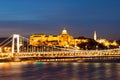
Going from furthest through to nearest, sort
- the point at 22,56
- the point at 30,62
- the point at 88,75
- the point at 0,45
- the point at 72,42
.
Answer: the point at 72,42
the point at 0,45
the point at 30,62
the point at 22,56
the point at 88,75

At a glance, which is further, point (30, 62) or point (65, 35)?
point (65, 35)

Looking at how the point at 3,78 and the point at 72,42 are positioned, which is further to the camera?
the point at 72,42

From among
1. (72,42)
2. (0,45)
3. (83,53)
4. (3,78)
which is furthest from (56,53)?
(72,42)

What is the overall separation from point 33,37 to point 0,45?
4541cm

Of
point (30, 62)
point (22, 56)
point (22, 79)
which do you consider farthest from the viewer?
point (30, 62)

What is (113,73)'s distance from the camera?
51594mm

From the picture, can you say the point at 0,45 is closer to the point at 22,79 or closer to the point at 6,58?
the point at 6,58

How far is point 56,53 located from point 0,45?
58.0 feet

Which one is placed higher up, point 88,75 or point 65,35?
point 65,35

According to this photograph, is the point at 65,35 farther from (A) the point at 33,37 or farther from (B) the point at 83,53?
(B) the point at 83,53

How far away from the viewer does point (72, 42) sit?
126812mm

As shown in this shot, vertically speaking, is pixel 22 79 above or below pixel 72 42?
below

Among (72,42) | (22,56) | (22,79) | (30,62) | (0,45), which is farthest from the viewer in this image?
(72,42)

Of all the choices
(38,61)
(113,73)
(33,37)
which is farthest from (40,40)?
(113,73)
